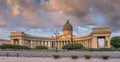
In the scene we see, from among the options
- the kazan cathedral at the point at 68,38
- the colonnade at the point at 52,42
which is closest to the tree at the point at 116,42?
the kazan cathedral at the point at 68,38

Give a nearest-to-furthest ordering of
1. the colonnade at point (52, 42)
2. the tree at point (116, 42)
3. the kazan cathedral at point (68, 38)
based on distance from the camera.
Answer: the tree at point (116, 42) → the kazan cathedral at point (68, 38) → the colonnade at point (52, 42)

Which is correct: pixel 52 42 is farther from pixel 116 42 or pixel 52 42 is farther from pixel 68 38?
pixel 116 42

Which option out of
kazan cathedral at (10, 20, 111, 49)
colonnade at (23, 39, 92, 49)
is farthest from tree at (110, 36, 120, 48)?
colonnade at (23, 39, 92, 49)

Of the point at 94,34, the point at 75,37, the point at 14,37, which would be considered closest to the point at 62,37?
the point at 75,37

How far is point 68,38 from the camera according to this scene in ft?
373

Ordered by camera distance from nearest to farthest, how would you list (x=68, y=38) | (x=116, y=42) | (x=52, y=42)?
(x=116, y=42) → (x=68, y=38) → (x=52, y=42)

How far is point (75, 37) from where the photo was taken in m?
110

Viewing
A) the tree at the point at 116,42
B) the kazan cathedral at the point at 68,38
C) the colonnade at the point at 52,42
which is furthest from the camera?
the colonnade at the point at 52,42

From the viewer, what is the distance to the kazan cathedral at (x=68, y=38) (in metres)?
84.2

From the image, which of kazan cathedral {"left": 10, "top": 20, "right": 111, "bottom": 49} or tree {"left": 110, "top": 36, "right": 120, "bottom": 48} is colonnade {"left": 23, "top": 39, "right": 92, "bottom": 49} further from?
tree {"left": 110, "top": 36, "right": 120, "bottom": 48}

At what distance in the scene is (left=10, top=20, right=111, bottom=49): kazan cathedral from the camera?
276 ft

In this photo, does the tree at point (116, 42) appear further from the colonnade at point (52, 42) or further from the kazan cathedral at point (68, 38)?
the colonnade at point (52, 42)

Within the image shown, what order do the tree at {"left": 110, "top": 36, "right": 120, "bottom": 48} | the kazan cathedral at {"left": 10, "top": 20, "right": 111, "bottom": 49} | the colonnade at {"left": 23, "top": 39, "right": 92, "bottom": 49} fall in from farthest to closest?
1. the colonnade at {"left": 23, "top": 39, "right": 92, "bottom": 49}
2. the kazan cathedral at {"left": 10, "top": 20, "right": 111, "bottom": 49}
3. the tree at {"left": 110, "top": 36, "right": 120, "bottom": 48}

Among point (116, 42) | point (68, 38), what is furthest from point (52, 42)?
point (116, 42)
